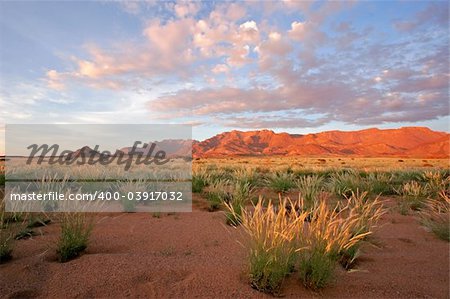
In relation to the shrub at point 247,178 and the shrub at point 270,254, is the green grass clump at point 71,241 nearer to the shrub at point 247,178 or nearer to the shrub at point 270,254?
the shrub at point 270,254

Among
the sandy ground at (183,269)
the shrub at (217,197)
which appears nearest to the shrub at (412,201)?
the sandy ground at (183,269)

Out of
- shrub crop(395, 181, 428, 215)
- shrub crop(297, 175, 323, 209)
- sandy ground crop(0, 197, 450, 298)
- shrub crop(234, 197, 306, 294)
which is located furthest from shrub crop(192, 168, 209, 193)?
shrub crop(234, 197, 306, 294)

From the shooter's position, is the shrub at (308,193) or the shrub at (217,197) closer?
the shrub at (308,193)

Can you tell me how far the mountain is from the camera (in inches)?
4188

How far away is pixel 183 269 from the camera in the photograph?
3355 millimetres

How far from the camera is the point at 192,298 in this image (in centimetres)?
278

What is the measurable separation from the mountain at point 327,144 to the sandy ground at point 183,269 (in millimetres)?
97012

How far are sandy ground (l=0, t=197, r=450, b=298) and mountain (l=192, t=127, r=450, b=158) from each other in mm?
97012

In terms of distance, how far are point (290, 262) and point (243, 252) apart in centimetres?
101

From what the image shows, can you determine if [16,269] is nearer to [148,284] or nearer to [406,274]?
[148,284]

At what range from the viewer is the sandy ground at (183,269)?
293 centimetres

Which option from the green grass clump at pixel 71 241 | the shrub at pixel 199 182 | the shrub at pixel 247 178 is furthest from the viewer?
the shrub at pixel 247 178

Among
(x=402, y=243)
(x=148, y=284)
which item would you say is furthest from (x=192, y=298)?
(x=402, y=243)

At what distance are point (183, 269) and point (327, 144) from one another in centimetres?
12707
